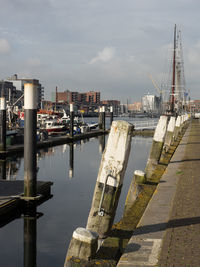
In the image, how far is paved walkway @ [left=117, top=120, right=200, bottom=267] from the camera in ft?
16.3

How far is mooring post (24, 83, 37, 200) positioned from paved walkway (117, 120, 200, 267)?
4.85 m

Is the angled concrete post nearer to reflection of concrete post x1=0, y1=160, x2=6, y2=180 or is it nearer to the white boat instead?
reflection of concrete post x1=0, y1=160, x2=6, y2=180

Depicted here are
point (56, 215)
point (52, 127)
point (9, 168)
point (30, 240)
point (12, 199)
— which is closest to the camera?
point (30, 240)

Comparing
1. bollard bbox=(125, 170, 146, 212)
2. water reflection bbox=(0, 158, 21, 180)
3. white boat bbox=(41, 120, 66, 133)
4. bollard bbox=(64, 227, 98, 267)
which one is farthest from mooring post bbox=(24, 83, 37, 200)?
white boat bbox=(41, 120, 66, 133)

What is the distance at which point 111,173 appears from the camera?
20.8 ft

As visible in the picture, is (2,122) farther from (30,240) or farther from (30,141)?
(30,240)

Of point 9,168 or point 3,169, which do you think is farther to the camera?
point 9,168

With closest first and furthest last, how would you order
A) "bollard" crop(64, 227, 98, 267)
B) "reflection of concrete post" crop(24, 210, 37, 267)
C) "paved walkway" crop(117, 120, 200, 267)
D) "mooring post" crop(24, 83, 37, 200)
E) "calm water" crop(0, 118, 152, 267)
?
"paved walkway" crop(117, 120, 200, 267), "bollard" crop(64, 227, 98, 267), "reflection of concrete post" crop(24, 210, 37, 267), "calm water" crop(0, 118, 152, 267), "mooring post" crop(24, 83, 37, 200)

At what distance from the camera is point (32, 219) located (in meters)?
12.1

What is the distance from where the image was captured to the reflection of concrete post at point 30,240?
29.6 ft

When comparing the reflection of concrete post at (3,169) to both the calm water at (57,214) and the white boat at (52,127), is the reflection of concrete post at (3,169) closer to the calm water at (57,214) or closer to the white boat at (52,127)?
the calm water at (57,214)

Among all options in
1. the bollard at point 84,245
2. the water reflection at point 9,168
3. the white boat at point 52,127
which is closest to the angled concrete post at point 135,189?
the bollard at point 84,245

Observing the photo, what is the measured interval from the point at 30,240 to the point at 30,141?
349 cm

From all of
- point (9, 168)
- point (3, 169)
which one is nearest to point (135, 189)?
A: point (3, 169)
